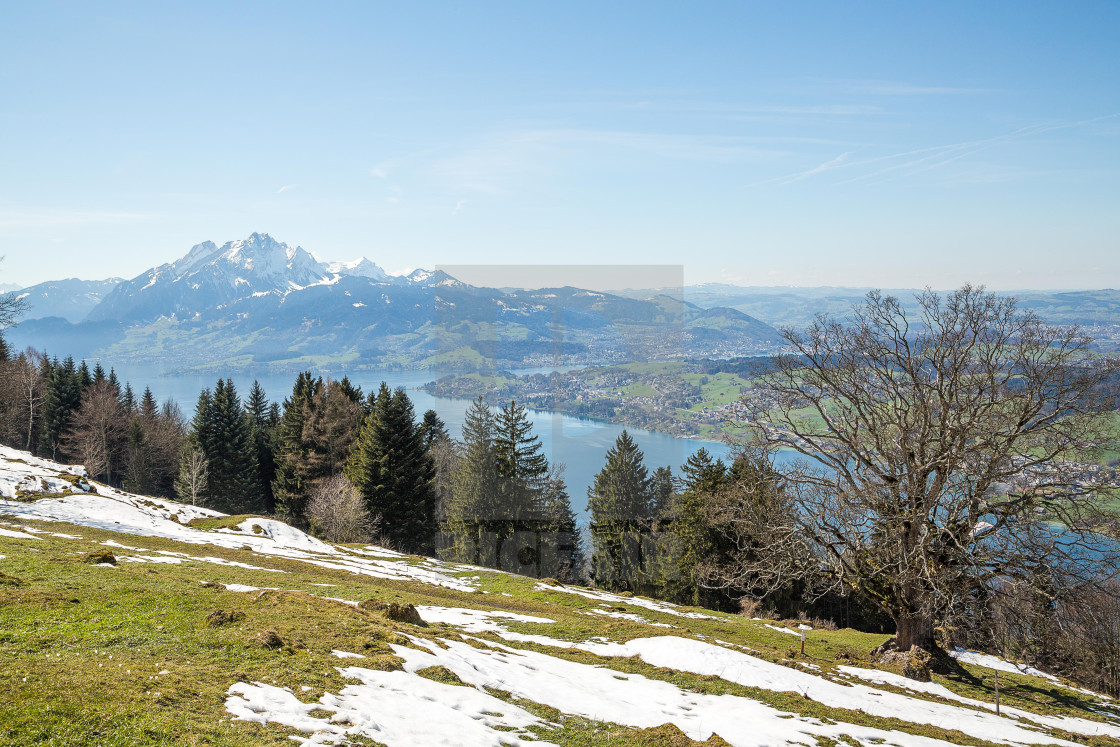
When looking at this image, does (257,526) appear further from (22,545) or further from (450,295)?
(450,295)

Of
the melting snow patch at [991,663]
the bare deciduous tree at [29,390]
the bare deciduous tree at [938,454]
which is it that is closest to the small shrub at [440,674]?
the bare deciduous tree at [938,454]

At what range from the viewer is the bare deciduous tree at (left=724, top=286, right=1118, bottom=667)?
624 inches

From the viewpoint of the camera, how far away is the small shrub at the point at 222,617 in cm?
968

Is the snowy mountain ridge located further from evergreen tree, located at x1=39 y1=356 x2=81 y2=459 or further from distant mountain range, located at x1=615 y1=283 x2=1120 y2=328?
evergreen tree, located at x1=39 y1=356 x2=81 y2=459

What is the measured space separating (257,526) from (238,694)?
26767 mm

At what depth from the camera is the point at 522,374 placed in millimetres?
55250

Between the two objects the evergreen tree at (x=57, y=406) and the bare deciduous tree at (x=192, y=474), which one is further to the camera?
the evergreen tree at (x=57, y=406)

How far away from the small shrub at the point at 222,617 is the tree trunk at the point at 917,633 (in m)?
18.1

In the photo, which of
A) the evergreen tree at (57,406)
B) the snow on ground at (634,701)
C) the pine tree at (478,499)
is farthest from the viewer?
the evergreen tree at (57,406)

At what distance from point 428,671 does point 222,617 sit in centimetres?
374

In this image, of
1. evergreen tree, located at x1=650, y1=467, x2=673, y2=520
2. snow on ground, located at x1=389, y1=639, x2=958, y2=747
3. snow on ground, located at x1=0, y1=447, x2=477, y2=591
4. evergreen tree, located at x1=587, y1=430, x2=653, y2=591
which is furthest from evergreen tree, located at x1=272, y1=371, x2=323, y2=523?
snow on ground, located at x1=389, y1=639, x2=958, y2=747

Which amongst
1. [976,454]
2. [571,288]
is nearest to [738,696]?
[976,454]


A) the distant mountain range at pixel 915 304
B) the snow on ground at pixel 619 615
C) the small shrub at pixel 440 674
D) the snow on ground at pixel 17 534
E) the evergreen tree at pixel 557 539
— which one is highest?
the distant mountain range at pixel 915 304

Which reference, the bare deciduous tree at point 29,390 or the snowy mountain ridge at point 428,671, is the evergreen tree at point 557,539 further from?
the bare deciduous tree at point 29,390
